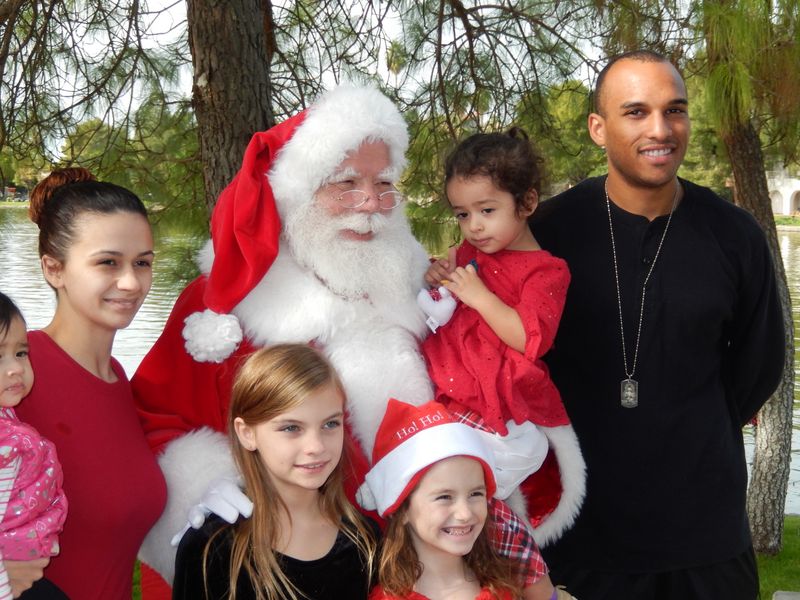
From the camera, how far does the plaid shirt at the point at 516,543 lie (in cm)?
219

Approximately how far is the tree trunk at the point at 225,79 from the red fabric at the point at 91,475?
5.66 feet

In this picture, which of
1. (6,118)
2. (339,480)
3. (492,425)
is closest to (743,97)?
(492,425)

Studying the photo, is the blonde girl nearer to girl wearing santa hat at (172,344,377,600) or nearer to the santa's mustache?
girl wearing santa hat at (172,344,377,600)

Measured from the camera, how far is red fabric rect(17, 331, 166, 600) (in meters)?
2.03

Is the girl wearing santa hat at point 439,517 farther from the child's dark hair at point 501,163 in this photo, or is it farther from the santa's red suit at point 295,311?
the child's dark hair at point 501,163

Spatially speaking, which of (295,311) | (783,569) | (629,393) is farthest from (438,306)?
(783,569)

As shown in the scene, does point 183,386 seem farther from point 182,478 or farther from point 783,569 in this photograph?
point 783,569

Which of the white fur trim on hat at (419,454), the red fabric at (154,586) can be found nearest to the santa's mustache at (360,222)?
the white fur trim on hat at (419,454)

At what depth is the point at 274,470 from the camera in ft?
6.60

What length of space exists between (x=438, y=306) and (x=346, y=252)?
1.02 ft

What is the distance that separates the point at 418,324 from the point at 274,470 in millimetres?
751

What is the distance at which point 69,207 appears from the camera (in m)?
2.15

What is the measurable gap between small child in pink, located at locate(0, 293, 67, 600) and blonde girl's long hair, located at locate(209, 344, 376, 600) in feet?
1.20

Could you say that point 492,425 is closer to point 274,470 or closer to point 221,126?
point 274,470
